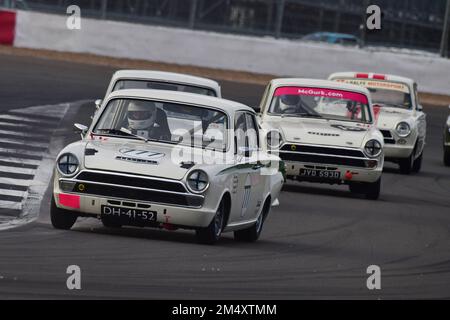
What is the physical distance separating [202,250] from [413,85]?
38.5 ft

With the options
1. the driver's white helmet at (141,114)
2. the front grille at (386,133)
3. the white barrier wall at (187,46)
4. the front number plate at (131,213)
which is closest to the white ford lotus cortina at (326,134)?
the front grille at (386,133)

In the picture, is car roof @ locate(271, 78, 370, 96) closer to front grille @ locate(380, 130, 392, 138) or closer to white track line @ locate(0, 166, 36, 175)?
front grille @ locate(380, 130, 392, 138)

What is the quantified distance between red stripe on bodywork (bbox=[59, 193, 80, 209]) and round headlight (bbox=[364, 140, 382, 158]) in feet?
22.1

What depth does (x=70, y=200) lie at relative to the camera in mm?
11352

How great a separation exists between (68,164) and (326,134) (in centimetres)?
658

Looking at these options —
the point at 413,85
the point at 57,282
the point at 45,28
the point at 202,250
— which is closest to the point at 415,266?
the point at 202,250

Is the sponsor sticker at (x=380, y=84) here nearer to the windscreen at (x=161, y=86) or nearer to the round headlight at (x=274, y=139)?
the round headlight at (x=274, y=139)

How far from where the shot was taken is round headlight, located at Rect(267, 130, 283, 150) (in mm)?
16586

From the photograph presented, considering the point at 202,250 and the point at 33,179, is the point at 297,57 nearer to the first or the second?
the point at 33,179

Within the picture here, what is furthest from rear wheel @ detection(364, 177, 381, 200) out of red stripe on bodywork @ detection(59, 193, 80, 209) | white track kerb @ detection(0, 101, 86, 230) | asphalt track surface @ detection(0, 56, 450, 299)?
red stripe on bodywork @ detection(59, 193, 80, 209)

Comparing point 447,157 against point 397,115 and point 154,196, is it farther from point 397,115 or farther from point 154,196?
point 154,196

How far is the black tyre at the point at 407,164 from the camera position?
21609 millimetres

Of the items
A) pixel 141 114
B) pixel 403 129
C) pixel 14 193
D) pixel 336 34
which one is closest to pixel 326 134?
pixel 403 129

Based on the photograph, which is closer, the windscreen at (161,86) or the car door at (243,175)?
the car door at (243,175)
